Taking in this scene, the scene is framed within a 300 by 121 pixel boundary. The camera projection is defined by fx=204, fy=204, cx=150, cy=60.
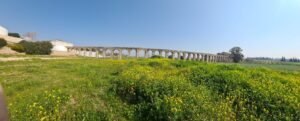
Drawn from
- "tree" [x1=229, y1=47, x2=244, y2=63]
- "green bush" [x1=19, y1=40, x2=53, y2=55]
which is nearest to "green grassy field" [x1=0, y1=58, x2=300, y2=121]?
"green bush" [x1=19, y1=40, x2=53, y2=55]

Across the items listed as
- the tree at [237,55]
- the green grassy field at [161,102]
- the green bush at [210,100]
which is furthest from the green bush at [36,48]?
the tree at [237,55]

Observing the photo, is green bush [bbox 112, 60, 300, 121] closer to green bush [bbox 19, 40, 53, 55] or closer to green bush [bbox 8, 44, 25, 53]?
green bush [bbox 19, 40, 53, 55]

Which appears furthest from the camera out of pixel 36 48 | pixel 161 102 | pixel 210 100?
pixel 36 48

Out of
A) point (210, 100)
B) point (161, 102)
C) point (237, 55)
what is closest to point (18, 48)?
point (161, 102)

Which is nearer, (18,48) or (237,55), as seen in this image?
(18,48)

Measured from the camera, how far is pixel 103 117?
517 cm

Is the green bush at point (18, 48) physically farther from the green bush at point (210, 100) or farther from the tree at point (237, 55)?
the tree at point (237, 55)

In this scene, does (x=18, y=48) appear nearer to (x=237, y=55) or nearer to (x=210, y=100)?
(x=210, y=100)

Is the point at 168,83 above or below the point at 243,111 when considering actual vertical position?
above

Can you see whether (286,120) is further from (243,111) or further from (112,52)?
(112,52)

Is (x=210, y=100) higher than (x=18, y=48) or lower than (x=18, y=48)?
lower

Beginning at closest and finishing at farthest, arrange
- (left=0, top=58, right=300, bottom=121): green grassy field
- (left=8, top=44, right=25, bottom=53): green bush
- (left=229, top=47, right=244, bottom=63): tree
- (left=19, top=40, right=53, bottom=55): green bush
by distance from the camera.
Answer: (left=0, top=58, right=300, bottom=121): green grassy field, (left=19, top=40, right=53, bottom=55): green bush, (left=8, top=44, right=25, bottom=53): green bush, (left=229, top=47, right=244, bottom=63): tree

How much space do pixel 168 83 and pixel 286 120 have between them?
10.3 feet

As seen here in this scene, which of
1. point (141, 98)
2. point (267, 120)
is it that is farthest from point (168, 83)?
point (267, 120)
